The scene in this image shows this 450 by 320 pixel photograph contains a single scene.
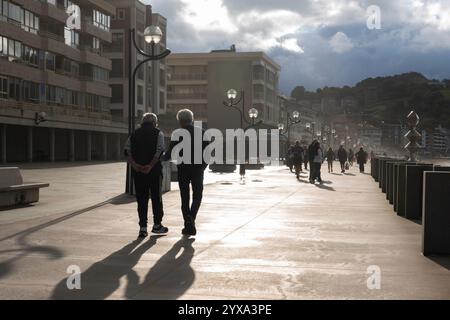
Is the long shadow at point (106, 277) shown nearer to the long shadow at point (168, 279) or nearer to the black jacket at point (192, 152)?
the long shadow at point (168, 279)

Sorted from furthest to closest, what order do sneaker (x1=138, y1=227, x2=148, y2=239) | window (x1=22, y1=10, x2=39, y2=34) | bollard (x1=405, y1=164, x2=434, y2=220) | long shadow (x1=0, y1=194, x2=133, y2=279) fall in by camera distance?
window (x1=22, y1=10, x2=39, y2=34) → bollard (x1=405, y1=164, x2=434, y2=220) → sneaker (x1=138, y1=227, x2=148, y2=239) → long shadow (x1=0, y1=194, x2=133, y2=279)

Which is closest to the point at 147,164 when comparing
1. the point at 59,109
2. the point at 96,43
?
the point at 59,109

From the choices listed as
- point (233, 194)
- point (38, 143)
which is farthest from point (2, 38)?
point (233, 194)

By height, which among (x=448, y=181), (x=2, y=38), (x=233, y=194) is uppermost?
(x=2, y=38)

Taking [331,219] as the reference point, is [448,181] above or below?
above

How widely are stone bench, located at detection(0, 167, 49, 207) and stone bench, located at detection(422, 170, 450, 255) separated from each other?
783 centimetres

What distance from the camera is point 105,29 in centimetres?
6606

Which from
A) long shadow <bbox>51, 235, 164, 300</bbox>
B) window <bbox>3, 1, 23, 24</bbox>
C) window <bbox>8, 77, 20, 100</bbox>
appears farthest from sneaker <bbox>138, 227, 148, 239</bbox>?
window <bbox>3, 1, 23, 24</bbox>

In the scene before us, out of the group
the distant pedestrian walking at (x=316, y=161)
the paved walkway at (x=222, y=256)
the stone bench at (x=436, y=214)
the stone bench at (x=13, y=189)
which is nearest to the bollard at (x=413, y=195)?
the paved walkway at (x=222, y=256)

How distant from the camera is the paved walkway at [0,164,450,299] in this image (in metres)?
5.11

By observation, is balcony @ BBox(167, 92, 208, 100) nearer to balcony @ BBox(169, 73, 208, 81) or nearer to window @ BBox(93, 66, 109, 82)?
balcony @ BBox(169, 73, 208, 81)

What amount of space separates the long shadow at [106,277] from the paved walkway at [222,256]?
0.01m
